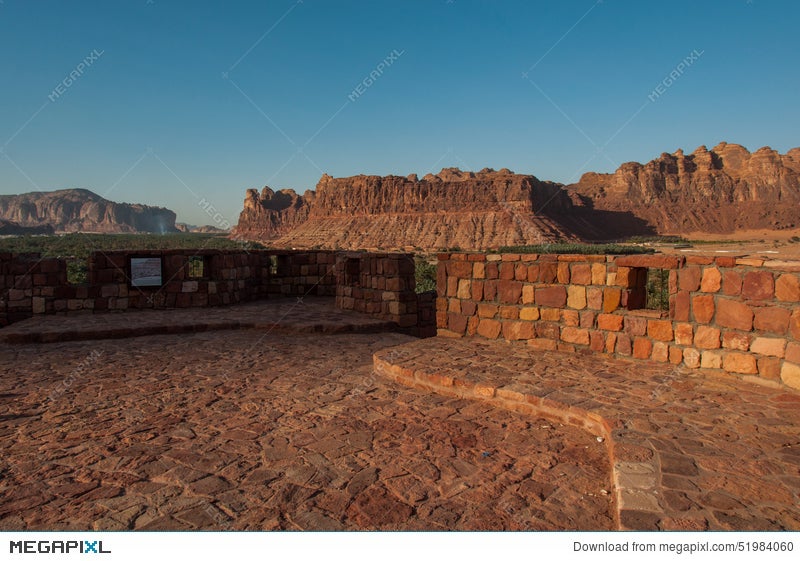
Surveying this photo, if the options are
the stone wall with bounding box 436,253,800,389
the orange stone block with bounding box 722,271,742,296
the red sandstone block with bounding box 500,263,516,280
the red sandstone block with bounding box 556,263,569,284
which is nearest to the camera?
the stone wall with bounding box 436,253,800,389

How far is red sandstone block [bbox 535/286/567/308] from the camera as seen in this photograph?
6.48 m

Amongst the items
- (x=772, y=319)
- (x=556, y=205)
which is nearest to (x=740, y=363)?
(x=772, y=319)

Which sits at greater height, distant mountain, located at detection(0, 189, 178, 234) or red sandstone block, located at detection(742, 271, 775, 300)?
distant mountain, located at detection(0, 189, 178, 234)

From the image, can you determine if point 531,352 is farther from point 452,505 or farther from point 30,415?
point 30,415

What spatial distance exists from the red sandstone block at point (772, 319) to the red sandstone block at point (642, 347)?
1.07 m

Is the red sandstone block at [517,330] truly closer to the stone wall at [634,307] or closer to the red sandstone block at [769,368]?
the stone wall at [634,307]

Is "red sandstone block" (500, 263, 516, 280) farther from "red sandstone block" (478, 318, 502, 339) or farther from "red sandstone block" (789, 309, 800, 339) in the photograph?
"red sandstone block" (789, 309, 800, 339)

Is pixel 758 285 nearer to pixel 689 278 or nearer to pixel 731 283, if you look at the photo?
pixel 731 283

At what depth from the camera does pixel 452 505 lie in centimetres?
304

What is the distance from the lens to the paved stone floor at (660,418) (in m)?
2.78

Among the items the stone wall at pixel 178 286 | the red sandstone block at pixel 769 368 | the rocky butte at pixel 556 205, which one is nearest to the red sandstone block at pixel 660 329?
the red sandstone block at pixel 769 368
